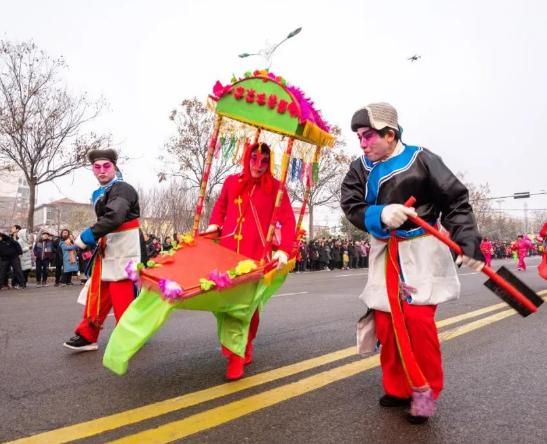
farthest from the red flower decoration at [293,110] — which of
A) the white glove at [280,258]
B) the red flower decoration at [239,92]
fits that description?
the white glove at [280,258]

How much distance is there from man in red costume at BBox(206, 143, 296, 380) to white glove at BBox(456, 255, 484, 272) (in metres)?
1.61

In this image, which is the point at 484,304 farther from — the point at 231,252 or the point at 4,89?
the point at 4,89

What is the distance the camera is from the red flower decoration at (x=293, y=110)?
3963 millimetres

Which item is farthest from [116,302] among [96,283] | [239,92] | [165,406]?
[239,92]

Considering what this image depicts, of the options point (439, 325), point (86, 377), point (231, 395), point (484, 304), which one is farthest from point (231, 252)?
point (484, 304)

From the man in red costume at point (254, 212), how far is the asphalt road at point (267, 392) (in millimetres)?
727

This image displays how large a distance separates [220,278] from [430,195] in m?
1.46

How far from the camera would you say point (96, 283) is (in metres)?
4.87

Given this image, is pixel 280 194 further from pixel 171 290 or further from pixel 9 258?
pixel 9 258

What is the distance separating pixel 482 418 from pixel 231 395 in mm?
1530

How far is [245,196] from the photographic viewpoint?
175 inches

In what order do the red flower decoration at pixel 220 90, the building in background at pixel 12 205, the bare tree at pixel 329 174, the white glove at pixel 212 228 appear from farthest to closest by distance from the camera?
the building in background at pixel 12 205 → the bare tree at pixel 329 174 → the white glove at pixel 212 228 → the red flower decoration at pixel 220 90

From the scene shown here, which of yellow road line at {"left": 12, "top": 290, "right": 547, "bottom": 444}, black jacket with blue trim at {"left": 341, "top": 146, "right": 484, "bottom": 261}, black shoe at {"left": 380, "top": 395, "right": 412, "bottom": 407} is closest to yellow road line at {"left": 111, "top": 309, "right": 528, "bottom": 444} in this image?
yellow road line at {"left": 12, "top": 290, "right": 547, "bottom": 444}

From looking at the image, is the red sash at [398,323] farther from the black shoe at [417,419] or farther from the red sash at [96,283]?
the red sash at [96,283]
